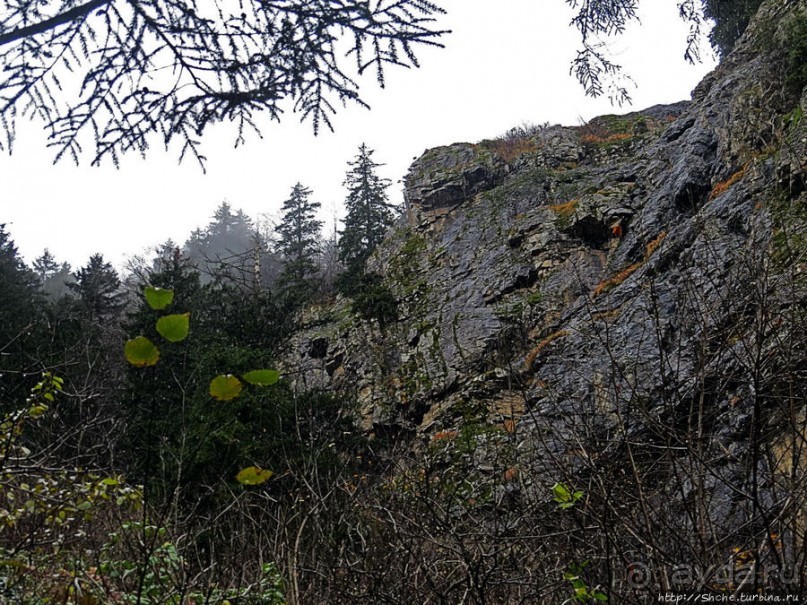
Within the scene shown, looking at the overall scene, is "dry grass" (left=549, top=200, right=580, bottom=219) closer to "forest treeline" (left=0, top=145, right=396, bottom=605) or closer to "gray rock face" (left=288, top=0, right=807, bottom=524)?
"gray rock face" (left=288, top=0, right=807, bottom=524)

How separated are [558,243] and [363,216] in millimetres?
13959

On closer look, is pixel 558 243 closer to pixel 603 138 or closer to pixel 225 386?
pixel 603 138

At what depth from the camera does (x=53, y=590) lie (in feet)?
10.6

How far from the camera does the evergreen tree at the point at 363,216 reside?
78.5ft

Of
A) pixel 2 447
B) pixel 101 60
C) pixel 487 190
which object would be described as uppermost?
pixel 487 190

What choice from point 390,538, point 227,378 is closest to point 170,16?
point 227,378

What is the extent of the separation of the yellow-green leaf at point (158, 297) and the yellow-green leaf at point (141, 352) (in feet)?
0.31

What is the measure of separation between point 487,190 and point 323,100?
16.1 meters

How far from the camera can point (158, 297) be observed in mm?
1090

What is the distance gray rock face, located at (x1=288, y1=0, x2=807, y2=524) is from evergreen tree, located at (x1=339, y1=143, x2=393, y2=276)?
404 centimetres

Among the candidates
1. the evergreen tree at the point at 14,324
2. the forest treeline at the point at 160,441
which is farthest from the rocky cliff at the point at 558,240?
the evergreen tree at the point at 14,324

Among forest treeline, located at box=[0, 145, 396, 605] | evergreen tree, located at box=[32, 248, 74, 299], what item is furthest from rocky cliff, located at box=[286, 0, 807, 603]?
evergreen tree, located at box=[32, 248, 74, 299]

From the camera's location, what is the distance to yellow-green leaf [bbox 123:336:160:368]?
1.12 metres

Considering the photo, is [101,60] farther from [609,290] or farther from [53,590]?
[609,290]
